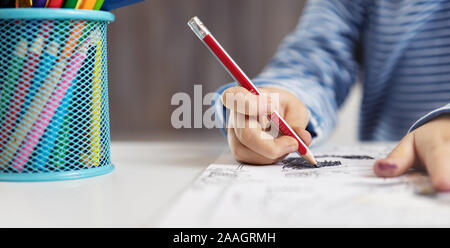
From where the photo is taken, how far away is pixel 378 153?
0.45m

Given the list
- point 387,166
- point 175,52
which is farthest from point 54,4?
point 175,52

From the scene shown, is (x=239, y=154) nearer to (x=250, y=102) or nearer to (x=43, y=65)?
(x=250, y=102)

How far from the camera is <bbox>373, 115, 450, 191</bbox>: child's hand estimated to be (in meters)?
0.29

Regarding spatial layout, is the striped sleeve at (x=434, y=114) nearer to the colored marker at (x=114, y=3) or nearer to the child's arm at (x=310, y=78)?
the child's arm at (x=310, y=78)

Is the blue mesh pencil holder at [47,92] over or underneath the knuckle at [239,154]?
over

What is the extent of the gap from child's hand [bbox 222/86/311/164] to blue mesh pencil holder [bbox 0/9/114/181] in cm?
11

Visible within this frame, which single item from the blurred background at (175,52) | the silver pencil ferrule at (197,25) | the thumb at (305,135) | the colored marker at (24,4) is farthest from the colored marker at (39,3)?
the blurred background at (175,52)

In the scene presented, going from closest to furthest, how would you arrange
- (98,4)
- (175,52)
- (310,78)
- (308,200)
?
(308,200) < (98,4) < (310,78) < (175,52)

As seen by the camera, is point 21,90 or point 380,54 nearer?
point 21,90

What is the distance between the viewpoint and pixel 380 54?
2.29 feet

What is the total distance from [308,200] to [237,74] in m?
0.14

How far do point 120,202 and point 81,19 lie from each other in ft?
0.48

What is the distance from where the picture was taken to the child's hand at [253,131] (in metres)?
0.37

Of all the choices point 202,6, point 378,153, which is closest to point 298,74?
point 378,153
